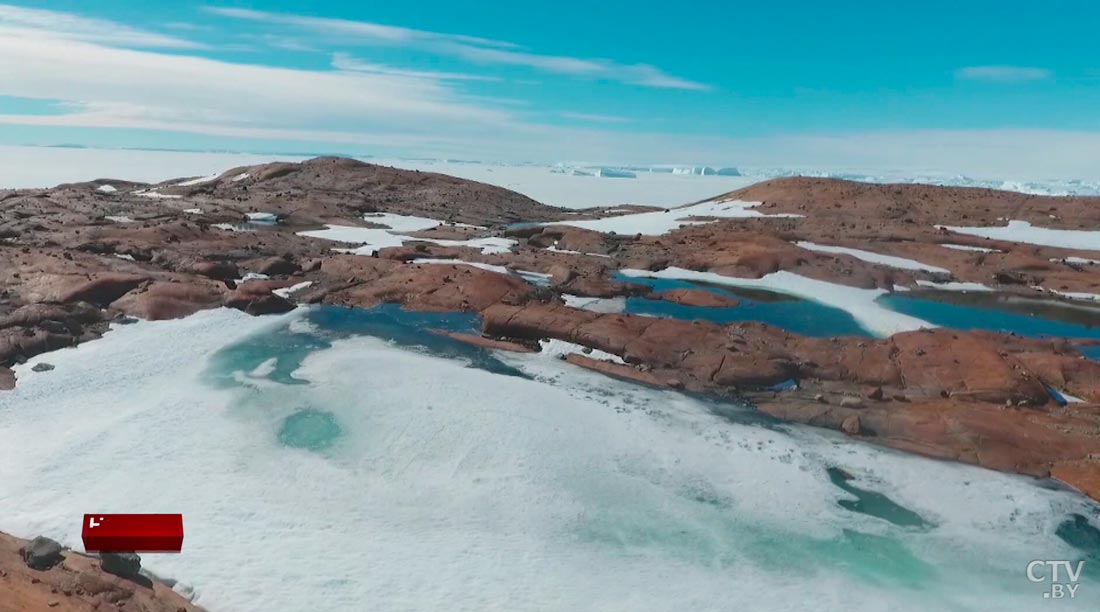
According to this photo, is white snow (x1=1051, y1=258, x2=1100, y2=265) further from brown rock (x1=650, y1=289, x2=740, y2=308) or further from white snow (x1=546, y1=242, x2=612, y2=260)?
white snow (x1=546, y1=242, x2=612, y2=260)

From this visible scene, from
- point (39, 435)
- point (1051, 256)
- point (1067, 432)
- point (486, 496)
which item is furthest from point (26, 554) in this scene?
point (1051, 256)

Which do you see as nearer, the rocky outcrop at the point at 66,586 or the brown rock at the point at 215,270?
the rocky outcrop at the point at 66,586

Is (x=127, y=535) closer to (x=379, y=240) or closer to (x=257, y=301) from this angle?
(x=257, y=301)

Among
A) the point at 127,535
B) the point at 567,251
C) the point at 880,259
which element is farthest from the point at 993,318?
the point at 127,535

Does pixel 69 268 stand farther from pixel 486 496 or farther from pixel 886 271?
pixel 886 271

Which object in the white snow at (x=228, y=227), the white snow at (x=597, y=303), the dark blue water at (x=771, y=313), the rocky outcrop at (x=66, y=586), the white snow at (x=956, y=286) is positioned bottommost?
the rocky outcrop at (x=66, y=586)

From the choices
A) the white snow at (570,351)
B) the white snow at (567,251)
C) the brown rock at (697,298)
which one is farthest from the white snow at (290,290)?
the brown rock at (697,298)

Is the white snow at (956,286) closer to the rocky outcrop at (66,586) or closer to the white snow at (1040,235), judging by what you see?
the white snow at (1040,235)
